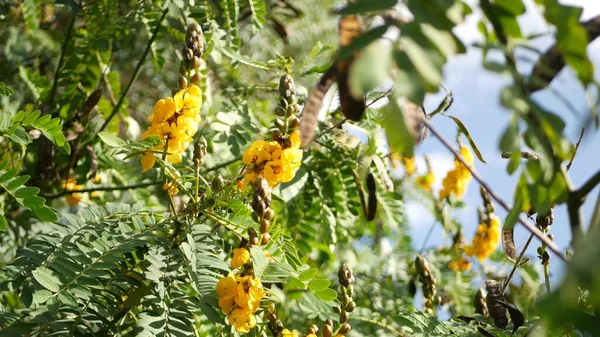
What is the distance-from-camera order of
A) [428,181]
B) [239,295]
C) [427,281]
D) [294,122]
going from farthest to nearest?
1. [428,181]
2. [427,281]
3. [294,122]
4. [239,295]

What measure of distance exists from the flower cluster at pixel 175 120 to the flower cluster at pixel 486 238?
1386mm

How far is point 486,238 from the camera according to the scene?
8.98 ft

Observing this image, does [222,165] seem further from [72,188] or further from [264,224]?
[264,224]

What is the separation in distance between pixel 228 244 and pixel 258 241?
74cm

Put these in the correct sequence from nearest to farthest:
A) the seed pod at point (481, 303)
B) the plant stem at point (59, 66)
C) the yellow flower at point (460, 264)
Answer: the seed pod at point (481, 303) < the plant stem at point (59, 66) < the yellow flower at point (460, 264)

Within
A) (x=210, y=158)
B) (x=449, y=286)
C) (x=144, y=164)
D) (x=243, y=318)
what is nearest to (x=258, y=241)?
(x=243, y=318)

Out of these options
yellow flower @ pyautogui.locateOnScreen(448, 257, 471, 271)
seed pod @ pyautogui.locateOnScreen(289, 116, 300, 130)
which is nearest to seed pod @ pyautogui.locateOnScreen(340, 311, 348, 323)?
seed pod @ pyautogui.locateOnScreen(289, 116, 300, 130)

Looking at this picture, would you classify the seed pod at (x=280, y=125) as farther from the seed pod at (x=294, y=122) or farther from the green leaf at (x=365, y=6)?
the green leaf at (x=365, y=6)

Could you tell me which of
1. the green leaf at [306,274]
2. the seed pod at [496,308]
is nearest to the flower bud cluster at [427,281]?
the seed pod at [496,308]

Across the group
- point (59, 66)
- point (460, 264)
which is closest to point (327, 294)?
point (59, 66)

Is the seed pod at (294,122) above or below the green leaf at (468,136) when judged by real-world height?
below

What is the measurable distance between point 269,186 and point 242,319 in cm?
27

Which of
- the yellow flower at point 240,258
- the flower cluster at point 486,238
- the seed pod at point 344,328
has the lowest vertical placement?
the flower cluster at point 486,238

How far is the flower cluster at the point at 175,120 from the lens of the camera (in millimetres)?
1557
